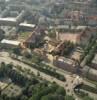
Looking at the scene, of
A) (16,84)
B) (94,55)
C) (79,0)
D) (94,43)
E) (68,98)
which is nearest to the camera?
(68,98)

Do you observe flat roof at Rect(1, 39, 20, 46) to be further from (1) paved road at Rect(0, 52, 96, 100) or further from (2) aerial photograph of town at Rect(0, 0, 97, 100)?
(1) paved road at Rect(0, 52, 96, 100)

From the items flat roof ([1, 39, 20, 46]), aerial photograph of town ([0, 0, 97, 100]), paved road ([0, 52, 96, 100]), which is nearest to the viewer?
aerial photograph of town ([0, 0, 97, 100])

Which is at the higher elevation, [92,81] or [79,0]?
[79,0]

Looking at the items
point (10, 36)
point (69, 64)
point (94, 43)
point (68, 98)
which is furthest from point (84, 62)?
point (10, 36)

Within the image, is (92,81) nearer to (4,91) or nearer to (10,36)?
(4,91)

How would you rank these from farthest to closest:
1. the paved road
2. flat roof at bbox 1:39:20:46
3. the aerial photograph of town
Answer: flat roof at bbox 1:39:20:46 → the paved road → the aerial photograph of town

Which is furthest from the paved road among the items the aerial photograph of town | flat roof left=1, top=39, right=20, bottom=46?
flat roof left=1, top=39, right=20, bottom=46

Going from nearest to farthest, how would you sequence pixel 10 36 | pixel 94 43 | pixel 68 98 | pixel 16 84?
pixel 68 98 → pixel 16 84 → pixel 94 43 → pixel 10 36

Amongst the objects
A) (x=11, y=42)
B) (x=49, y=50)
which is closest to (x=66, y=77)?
(x=49, y=50)

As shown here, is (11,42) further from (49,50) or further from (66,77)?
(66,77)

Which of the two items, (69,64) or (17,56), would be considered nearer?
(69,64)
